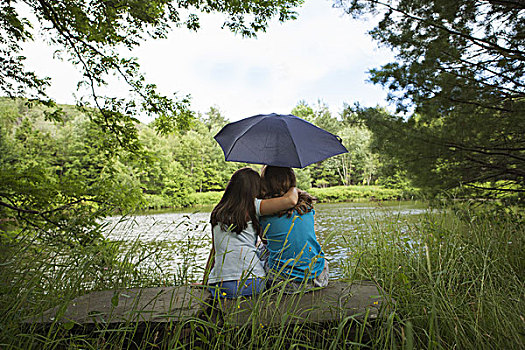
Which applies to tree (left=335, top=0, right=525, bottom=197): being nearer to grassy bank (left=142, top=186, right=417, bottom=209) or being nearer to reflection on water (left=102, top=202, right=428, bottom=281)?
reflection on water (left=102, top=202, right=428, bottom=281)

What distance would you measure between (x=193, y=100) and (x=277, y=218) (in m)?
2.93

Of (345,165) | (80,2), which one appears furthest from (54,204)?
(345,165)

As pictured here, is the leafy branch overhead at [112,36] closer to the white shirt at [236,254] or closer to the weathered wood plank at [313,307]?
the white shirt at [236,254]

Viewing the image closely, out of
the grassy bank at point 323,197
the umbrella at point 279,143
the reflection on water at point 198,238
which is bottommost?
the grassy bank at point 323,197

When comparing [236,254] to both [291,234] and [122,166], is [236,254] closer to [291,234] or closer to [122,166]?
[291,234]

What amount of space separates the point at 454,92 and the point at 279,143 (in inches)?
120

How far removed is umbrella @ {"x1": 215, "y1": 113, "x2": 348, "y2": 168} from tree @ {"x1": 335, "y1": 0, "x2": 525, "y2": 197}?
248 centimetres

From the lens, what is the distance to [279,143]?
2.24 metres

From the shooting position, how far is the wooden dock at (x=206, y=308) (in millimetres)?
1271

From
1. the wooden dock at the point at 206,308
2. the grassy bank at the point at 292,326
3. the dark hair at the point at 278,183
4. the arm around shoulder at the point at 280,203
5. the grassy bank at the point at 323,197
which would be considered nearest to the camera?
the grassy bank at the point at 292,326

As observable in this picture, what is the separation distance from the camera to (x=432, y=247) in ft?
9.73

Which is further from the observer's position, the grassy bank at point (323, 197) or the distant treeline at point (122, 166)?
the grassy bank at point (323, 197)

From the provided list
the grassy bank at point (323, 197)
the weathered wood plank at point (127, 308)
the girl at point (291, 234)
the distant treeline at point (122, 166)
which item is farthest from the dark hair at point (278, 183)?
the grassy bank at point (323, 197)

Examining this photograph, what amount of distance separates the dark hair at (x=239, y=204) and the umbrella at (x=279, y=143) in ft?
0.50
